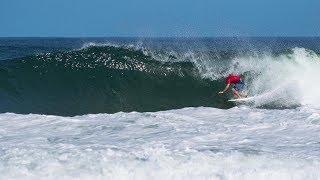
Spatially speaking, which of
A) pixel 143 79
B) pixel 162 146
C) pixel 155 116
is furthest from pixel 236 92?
pixel 162 146

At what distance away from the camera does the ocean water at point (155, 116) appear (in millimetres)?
5957

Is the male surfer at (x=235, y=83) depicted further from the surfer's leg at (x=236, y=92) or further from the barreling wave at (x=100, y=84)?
the barreling wave at (x=100, y=84)

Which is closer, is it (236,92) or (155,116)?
(155,116)

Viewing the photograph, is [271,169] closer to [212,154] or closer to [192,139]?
[212,154]

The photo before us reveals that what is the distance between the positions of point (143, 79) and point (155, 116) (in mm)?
→ 6100

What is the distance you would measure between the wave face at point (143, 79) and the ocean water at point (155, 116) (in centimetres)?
4

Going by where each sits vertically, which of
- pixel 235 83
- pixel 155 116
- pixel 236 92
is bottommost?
pixel 155 116

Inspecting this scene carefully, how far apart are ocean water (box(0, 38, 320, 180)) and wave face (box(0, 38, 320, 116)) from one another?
0.04 metres

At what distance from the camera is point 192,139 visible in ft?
25.0

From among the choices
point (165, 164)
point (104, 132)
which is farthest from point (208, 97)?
point (165, 164)

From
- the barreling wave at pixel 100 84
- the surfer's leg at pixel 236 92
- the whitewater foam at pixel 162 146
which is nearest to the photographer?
the whitewater foam at pixel 162 146

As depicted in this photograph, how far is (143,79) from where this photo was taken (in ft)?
52.3

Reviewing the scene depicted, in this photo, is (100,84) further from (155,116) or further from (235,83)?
(155,116)

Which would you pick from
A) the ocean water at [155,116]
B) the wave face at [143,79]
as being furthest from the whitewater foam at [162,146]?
the wave face at [143,79]
